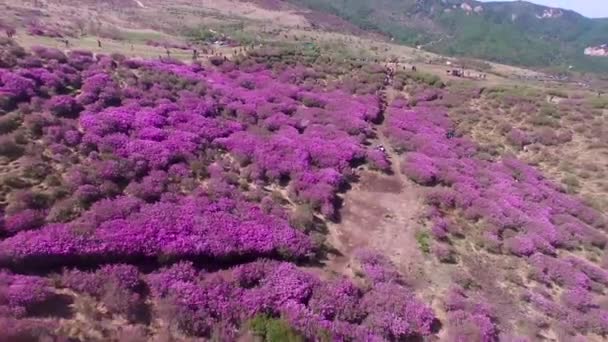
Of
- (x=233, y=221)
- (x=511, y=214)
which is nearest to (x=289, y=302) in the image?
(x=233, y=221)

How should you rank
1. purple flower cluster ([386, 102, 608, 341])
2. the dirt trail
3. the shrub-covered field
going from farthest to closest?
the dirt trail, purple flower cluster ([386, 102, 608, 341]), the shrub-covered field

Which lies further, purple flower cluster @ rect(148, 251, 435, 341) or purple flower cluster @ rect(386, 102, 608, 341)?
purple flower cluster @ rect(386, 102, 608, 341)

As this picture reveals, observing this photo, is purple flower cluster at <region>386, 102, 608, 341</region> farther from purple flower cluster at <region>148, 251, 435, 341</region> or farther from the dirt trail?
purple flower cluster at <region>148, 251, 435, 341</region>

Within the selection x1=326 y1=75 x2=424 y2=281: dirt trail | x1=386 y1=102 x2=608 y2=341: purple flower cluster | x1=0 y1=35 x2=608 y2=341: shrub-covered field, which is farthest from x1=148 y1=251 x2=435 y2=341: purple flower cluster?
x1=386 y1=102 x2=608 y2=341: purple flower cluster

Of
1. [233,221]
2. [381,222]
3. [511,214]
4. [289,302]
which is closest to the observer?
[289,302]

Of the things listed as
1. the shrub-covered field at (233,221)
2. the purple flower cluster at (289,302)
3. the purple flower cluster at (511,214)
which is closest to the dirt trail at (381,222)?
the shrub-covered field at (233,221)

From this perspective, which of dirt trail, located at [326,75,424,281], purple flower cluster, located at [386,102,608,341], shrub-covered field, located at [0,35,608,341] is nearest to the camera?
shrub-covered field, located at [0,35,608,341]

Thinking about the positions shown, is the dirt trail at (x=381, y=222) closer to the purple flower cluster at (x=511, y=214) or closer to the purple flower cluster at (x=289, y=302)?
the purple flower cluster at (x=511, y=214)

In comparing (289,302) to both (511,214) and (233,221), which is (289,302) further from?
(511,214)

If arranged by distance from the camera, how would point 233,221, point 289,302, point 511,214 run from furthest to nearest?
point 511,214, point 233,221, point 289,302
